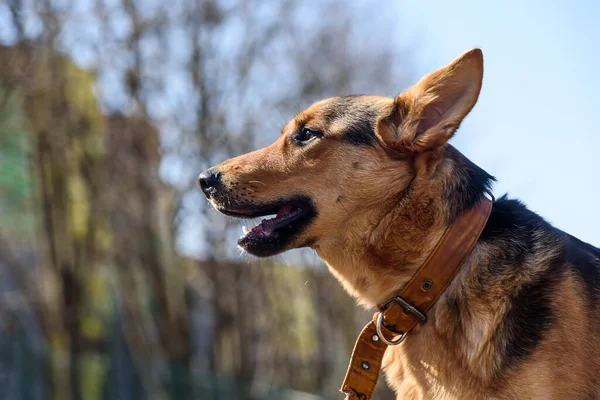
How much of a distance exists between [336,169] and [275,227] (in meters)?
0.51

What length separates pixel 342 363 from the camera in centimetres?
2720

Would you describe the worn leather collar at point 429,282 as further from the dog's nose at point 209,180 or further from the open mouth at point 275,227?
→ the dog's nose at point 209,180

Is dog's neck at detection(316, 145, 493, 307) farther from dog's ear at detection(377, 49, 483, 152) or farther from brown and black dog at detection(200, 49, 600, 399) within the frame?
dog's ear at detection(377, 49, 483, 152)

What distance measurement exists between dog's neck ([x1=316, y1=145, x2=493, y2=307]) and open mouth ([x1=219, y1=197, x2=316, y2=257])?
0.29 metres

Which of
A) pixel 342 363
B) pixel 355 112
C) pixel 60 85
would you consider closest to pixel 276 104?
pixel 60 85

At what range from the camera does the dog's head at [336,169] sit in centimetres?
402

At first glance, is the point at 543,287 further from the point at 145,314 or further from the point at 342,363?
the point at 342,363

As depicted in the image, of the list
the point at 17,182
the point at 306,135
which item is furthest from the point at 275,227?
the point at 17,182

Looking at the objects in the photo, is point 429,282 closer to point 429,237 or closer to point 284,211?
point 429,237

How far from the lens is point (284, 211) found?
14.2 feet

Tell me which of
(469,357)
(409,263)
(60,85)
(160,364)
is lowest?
(160,364)

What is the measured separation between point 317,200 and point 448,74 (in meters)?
1.06

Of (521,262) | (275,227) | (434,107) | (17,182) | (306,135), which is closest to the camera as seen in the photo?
(521,262)

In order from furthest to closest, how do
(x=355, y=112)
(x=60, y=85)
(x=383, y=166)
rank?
(x=60, y=85) → (x=355, y=112) → (x=383, y=166)
